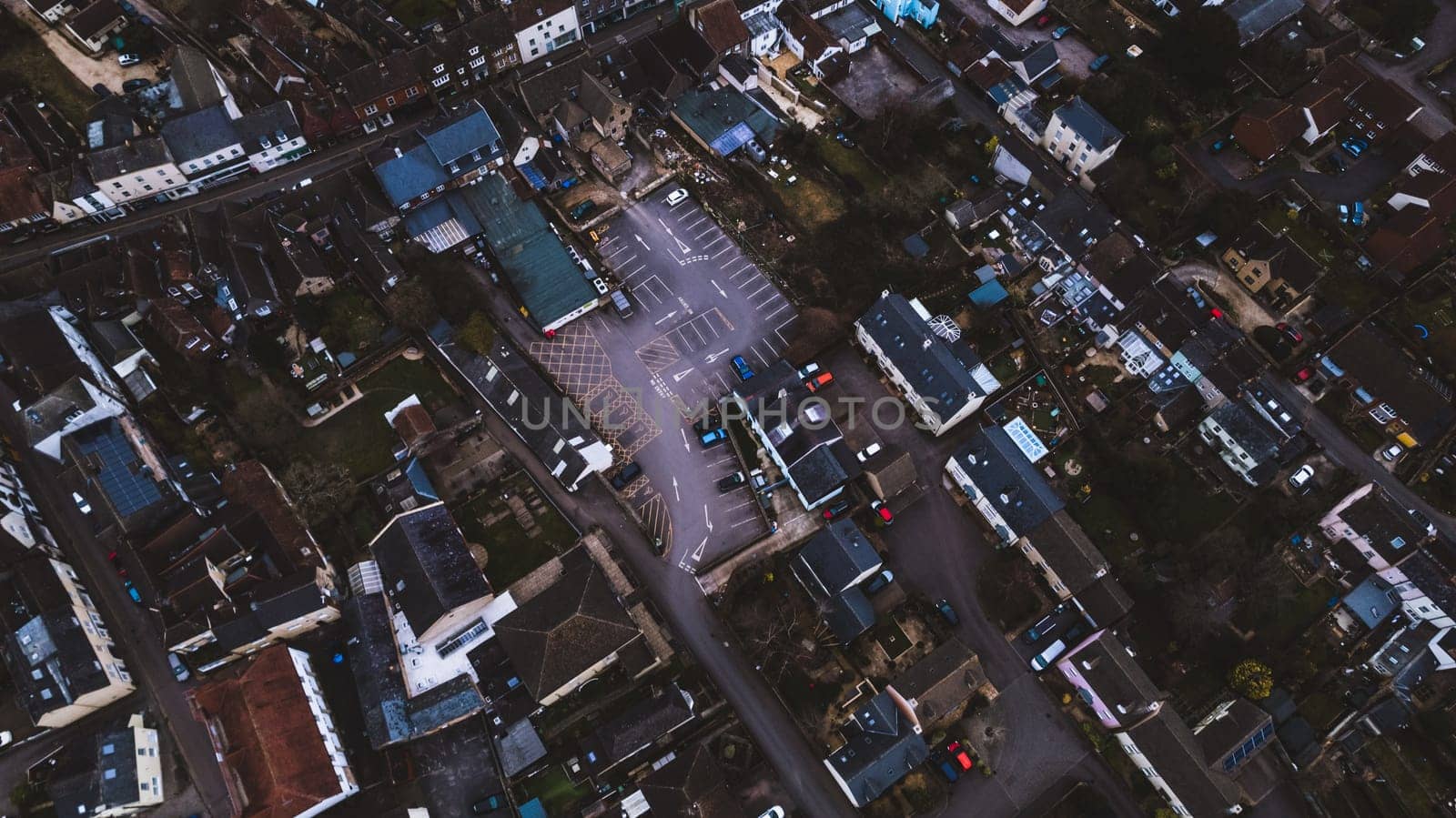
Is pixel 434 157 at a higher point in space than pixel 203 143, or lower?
lower

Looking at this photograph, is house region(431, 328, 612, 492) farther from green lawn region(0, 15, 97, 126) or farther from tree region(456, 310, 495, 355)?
green lawn region(0, 15, 97, 126)

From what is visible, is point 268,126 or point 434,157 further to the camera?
point 268,126

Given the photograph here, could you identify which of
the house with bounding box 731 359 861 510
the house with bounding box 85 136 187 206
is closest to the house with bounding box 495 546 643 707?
the house with bounding box 731 359 861 510

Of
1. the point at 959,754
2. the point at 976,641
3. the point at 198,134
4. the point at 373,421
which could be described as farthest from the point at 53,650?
the point at 976,641

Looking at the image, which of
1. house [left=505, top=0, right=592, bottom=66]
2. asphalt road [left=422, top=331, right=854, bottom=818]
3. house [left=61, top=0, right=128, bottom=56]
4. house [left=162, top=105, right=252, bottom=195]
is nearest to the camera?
asphalt road [left=422, top=331, right=854, bottom=818]

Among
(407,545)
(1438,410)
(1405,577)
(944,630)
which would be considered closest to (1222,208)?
(1438,410)

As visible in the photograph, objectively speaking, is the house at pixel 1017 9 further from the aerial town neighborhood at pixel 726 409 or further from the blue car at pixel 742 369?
the blue car at pixel 742 369

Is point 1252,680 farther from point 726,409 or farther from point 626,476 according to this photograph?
point 626,476
